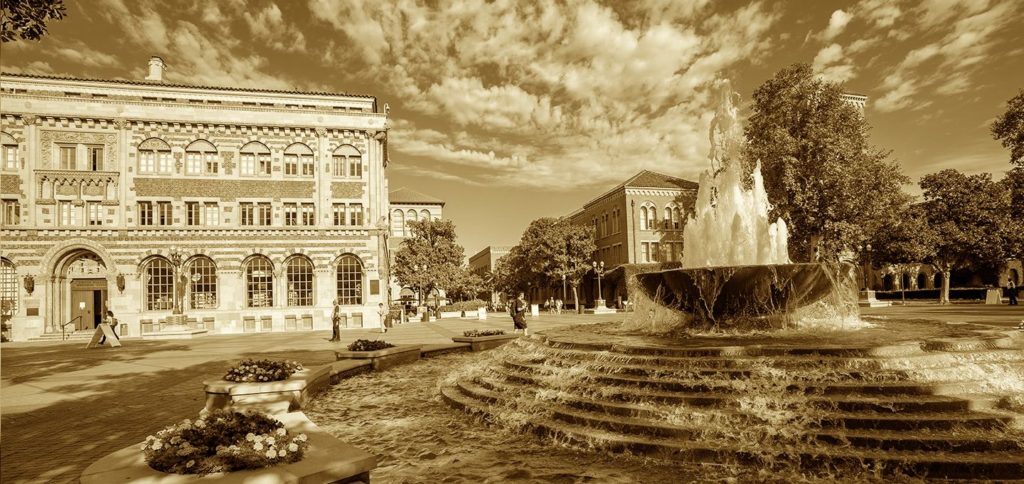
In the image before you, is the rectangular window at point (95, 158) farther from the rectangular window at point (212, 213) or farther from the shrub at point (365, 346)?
the shrub at point (365, 346)

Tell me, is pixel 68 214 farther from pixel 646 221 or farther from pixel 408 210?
pixel 408 210

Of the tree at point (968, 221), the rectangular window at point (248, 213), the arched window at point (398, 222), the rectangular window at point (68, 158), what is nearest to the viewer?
the rectangular window at point (68, 158)

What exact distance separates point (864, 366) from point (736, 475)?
2.92 metres

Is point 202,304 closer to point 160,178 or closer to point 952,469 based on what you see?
point 160,178

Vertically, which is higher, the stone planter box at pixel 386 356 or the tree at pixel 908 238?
the tree at pixel 908 238

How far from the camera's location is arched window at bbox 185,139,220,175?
32688 millimetres

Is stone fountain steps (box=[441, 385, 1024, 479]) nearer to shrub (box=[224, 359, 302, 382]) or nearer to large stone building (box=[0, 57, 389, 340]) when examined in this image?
shrub (box=[224, 359, 302, 382])

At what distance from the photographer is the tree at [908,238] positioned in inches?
1760

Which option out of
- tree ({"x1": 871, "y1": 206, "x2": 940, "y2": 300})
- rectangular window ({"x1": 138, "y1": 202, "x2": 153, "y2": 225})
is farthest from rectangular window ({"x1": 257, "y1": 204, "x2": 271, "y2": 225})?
tree ({"x1": 871, "y1": 206, "x2": 940, "y2": 300})

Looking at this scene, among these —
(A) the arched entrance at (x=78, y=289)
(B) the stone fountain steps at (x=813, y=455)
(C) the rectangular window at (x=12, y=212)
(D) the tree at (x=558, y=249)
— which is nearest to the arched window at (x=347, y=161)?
(A) the arched entrance at (x=78, y=289)

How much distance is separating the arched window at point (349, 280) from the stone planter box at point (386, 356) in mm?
20430

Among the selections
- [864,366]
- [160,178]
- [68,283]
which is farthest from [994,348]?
[68,283]

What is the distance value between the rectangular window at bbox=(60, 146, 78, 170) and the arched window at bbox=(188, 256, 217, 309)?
8.65 metres

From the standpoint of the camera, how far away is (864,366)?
7125mm
